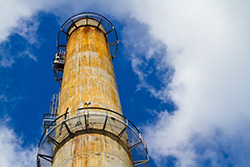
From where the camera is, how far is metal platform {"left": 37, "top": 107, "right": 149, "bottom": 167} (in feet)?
41.4

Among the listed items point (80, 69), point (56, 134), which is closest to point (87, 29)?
point (80, 69)

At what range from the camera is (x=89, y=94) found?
1434 cm

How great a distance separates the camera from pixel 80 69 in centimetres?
1616

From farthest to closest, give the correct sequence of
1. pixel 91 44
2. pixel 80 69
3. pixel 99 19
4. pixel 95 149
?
pixel 99 19, pixel 91 44, pixel 80 69, pixel 95 149

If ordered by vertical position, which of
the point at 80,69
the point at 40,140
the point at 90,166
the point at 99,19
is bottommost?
the point at 90,166

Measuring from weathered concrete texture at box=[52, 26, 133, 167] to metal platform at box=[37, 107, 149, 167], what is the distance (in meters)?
0.29

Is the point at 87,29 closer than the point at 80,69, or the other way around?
the point at 80,69

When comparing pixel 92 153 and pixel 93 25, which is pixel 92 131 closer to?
pixel 92 153

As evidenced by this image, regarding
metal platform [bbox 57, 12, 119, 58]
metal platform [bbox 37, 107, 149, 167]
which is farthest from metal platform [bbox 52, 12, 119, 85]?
metal platform [bbox 37, 107, 149, 167]

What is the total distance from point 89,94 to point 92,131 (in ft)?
8.09

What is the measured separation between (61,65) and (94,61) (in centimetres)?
529

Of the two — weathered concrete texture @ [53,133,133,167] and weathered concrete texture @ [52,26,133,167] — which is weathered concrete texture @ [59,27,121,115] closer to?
weathered concrete texture @ [52,26,133,167]

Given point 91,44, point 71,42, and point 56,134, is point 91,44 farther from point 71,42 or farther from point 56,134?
point 56,134

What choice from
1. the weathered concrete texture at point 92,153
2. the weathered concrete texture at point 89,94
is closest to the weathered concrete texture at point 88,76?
the weathered concrete texture at point 89,94
